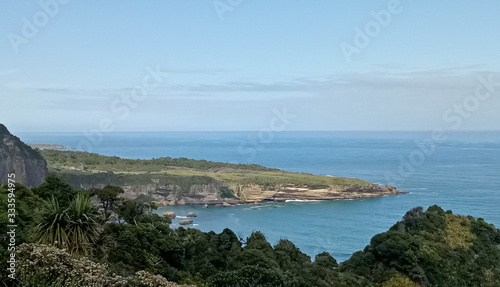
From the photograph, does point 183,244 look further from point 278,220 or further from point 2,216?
point 278,220

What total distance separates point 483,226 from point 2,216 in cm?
2049

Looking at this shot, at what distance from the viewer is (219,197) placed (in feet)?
201

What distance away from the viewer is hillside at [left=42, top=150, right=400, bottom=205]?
5991cm

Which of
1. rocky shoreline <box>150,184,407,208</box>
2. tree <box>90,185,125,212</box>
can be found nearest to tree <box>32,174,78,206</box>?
tree <box>90,185,125,212</box>

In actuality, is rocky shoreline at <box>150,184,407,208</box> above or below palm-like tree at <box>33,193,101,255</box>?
below

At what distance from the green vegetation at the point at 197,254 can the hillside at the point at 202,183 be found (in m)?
40.2

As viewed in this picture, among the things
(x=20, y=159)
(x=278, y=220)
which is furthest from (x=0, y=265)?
(x=278, y=220)

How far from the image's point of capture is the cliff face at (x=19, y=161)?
37.3 meters

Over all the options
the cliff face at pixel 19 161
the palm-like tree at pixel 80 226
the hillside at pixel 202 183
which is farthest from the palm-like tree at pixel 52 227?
the hillside at pixel 202 183

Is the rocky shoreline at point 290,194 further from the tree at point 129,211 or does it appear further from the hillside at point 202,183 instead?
the tree at point 129,211

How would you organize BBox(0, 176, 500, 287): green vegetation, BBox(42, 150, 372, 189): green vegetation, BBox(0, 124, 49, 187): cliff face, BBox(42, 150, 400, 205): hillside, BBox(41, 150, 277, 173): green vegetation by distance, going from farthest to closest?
Result: BBox(41, 150, 277, 173): green vegetation < BBox(42, 150, 400, 205): hillside < BBox(42, 150, 372, 189): green vegetation < BBox(0, 124, 49, 187): cliff face < BBox(0, 176, 500, 287): green vegetation

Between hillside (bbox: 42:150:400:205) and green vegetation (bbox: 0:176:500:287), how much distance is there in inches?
1583

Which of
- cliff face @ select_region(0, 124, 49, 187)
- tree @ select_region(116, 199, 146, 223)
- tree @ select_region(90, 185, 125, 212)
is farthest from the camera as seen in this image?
cliff face @ select_region(0, 124, 49, 187)

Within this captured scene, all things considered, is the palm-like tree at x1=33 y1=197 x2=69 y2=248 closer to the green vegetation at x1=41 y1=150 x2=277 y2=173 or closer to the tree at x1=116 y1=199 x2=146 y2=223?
the tree at x1=116 y1=199 x2=146 y2=223
